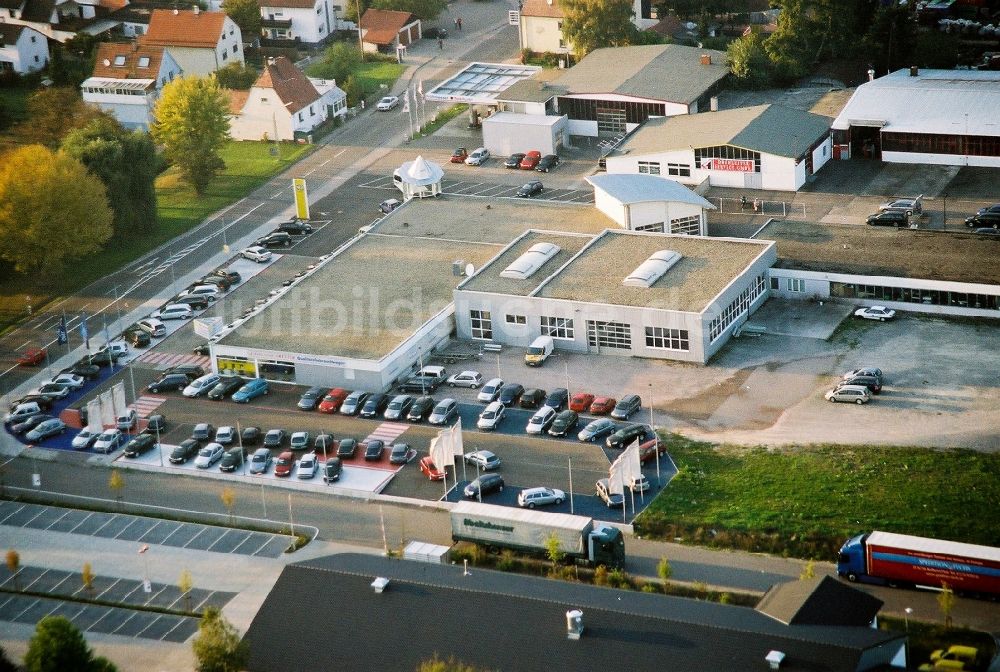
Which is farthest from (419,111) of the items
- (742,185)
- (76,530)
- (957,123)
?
(76,530)

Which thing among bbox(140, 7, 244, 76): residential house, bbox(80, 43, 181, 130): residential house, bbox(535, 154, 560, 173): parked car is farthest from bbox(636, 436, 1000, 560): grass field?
bbox(140, 7, 244, 76): residential house

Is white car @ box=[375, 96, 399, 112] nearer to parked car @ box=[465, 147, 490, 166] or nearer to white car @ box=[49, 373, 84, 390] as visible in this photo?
parked car @ box=[465, 147, 490, 166]

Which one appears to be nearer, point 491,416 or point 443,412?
point 491,416

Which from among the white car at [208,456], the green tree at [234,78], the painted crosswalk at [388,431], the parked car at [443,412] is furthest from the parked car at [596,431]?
the green tree at [234,78]

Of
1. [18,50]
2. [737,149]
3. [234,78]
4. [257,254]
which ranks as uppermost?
[18,50]

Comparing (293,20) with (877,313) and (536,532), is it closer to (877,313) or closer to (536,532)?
(877,313)

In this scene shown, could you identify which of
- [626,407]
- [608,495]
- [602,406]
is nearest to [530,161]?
[602,406]

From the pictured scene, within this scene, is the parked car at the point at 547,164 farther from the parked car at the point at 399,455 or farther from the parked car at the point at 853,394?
the parked car at the point at 399,455

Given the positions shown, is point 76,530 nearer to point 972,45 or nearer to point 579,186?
point 579,186
